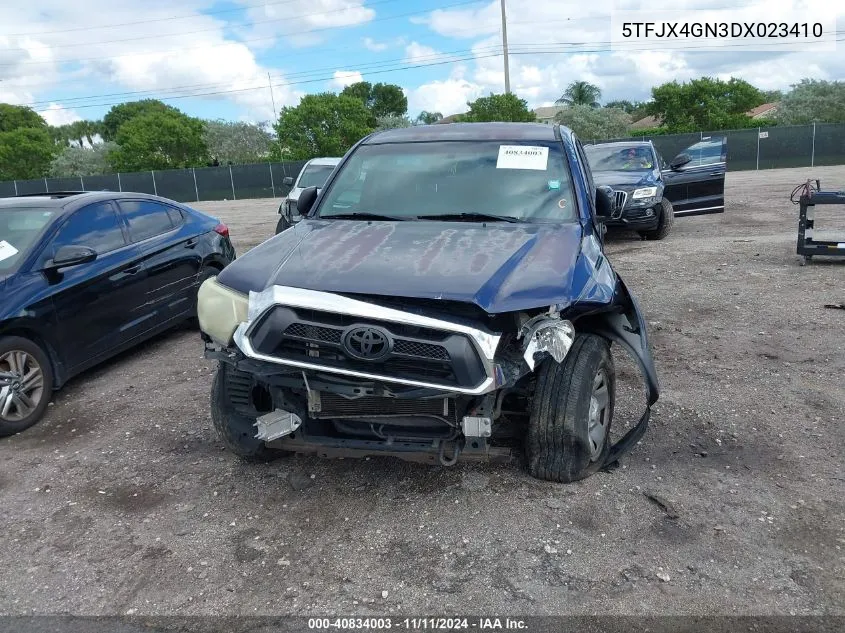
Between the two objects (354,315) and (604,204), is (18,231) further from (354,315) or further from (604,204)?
(604,204)

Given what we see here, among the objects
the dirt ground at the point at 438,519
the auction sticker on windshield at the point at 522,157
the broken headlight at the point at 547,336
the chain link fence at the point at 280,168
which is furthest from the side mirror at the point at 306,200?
the chain link fence at the point at 280,168

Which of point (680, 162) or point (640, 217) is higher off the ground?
point (680, 162)

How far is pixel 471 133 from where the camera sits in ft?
15.8

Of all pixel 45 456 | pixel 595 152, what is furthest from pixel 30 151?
pixel 45 456

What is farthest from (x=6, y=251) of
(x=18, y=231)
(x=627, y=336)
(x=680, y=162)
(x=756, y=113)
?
(x=756, y=113)

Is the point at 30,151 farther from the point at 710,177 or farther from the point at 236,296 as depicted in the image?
the point at 236,296

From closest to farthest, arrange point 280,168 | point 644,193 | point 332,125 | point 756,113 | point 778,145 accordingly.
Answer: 1. point 644,193
2. point 778,145
3. point 280,168
4. point 332,125
5. point 756,113

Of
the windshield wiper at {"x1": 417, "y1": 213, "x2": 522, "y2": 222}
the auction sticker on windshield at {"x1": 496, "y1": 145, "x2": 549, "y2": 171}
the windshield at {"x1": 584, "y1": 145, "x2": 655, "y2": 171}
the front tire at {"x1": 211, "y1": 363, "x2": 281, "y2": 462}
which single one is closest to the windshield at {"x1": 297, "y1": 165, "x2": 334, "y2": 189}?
the windshield at {"x1": 584, "y1": 145, "x2": 655, "y2": 171}

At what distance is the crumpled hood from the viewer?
11.0 meters

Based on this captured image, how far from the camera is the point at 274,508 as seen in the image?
140 inches

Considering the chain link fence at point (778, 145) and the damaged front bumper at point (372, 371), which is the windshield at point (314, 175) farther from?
the chain link fence at point (778, 145)

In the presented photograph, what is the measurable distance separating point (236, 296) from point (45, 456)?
2.05m

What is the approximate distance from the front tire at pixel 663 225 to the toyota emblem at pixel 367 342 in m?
9.64

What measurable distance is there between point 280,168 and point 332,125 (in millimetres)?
14462
